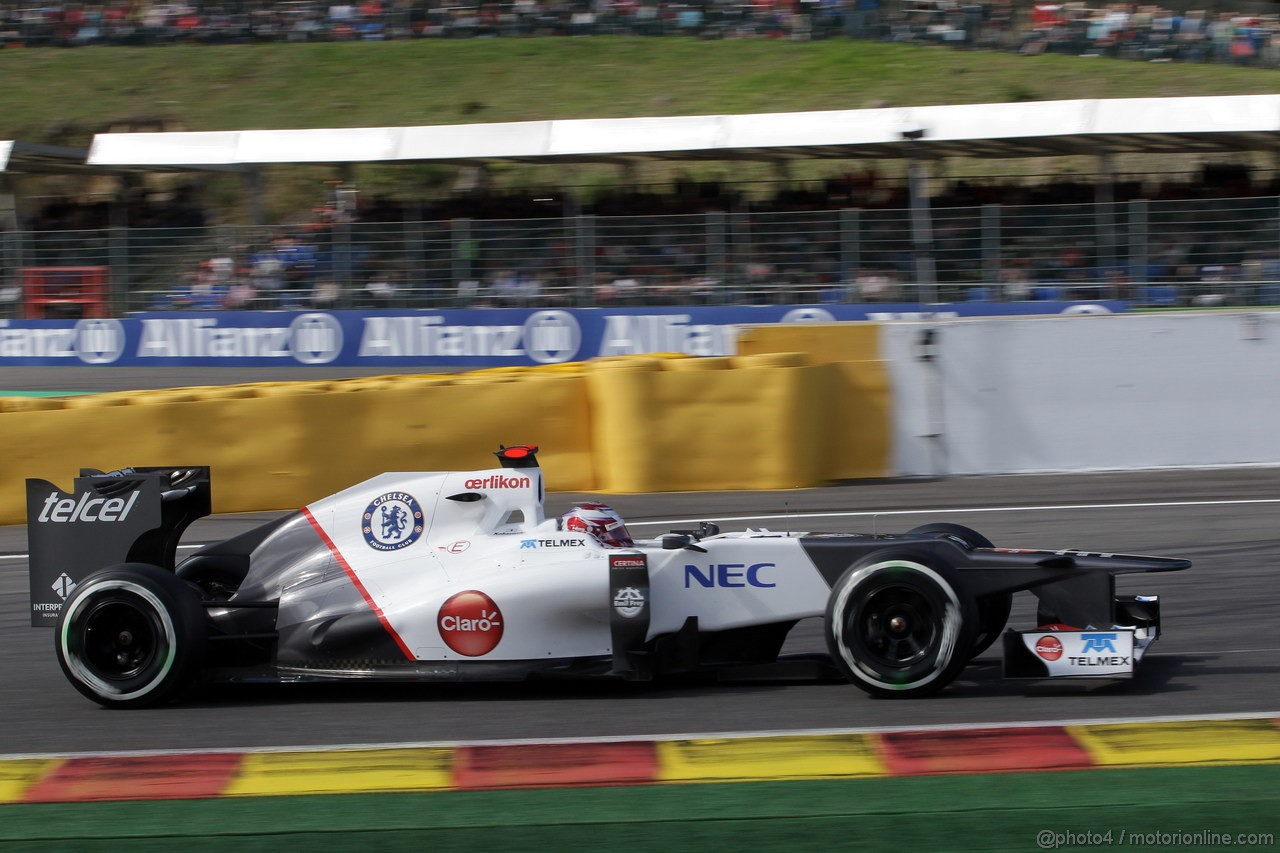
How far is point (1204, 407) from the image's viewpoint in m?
11.6

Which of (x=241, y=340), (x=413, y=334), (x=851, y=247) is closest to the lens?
(x=851, y=247)

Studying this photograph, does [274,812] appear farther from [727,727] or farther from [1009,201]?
[1009,201]

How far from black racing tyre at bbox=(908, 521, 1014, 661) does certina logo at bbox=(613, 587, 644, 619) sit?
1.28m

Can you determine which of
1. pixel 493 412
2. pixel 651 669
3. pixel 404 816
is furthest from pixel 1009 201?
pixel 404 816

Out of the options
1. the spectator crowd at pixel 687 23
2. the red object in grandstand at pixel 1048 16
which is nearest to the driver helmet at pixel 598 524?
the spectator crowd at pixel 687 23

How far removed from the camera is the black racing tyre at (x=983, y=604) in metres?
6.00

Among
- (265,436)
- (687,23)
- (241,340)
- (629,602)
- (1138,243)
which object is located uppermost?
(687,23)

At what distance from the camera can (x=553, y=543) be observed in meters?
6.11

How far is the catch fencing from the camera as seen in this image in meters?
17.5

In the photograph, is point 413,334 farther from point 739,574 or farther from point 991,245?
point 739,574

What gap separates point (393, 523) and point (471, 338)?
13368 mm

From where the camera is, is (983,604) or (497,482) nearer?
(983,604)

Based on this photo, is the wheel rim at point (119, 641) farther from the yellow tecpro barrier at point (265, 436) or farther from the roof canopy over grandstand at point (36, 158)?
the roof canopy over grandstand at point (36, 158)

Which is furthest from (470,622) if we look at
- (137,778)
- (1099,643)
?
(1099,643)
